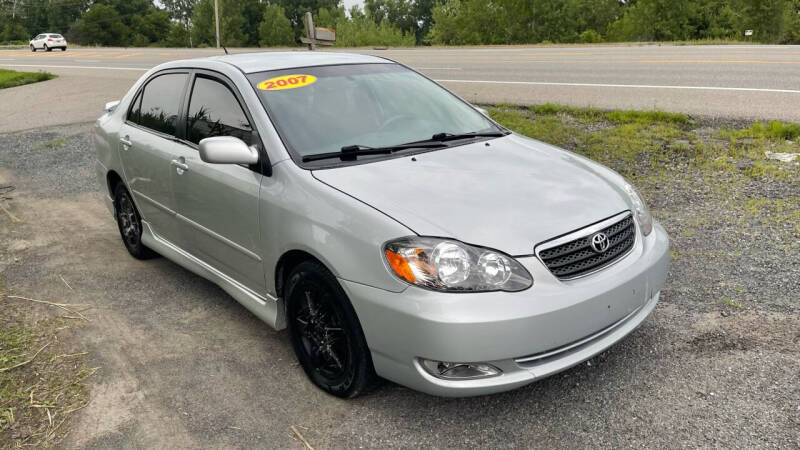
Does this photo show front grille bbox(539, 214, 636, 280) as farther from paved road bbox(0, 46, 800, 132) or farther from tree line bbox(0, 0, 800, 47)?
tree line bbox(0, 0, 800, 47)

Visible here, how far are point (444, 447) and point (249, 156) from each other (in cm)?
176

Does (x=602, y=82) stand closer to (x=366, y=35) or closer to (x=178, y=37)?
(x=366, y=35)

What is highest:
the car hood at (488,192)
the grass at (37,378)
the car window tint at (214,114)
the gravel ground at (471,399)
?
the car window tint at (214,114)

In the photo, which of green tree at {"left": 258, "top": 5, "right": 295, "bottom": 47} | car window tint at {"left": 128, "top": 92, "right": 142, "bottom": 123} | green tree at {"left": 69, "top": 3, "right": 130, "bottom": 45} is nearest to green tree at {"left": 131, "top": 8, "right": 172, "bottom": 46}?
green tree at {"left": 69, "top": 3, "right": 130, "bottom": 45}

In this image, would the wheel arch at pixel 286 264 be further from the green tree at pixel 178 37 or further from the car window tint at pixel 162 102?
the green tree at pixel 178 37

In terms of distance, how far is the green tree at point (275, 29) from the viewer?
82875mm

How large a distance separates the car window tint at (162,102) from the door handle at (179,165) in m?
0.26

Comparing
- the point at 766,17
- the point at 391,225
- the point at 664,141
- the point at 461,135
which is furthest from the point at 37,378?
the point at 766,17

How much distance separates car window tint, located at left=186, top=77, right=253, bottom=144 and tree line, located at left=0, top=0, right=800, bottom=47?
28.6 m

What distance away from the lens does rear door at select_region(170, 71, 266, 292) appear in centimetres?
373

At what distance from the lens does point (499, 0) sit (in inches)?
2162

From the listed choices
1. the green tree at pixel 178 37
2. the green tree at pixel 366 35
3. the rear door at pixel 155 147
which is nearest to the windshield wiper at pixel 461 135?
the rear door at pixel 155 147

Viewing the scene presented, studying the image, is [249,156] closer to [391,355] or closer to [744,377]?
[391,355]

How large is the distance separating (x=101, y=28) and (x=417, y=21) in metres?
44.1
